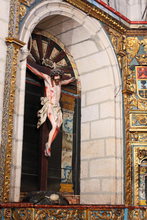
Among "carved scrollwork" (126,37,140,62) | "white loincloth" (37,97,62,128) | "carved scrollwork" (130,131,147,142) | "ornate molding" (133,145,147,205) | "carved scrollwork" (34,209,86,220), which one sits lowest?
"carved scrollwork" (34,209,86,220)

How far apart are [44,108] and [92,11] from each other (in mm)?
2426

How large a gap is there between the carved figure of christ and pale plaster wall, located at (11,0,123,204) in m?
1.08

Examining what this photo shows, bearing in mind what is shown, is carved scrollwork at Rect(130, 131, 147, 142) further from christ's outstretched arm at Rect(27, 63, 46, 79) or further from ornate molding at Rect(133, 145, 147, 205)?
christ's outstretched arm at Rect(27, 63, 46, 79)

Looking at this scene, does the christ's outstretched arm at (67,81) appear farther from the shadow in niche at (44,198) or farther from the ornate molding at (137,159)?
the shadow in niche at (44,198)

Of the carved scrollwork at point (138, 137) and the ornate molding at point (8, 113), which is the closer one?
the ornate molding at point (8, 113)

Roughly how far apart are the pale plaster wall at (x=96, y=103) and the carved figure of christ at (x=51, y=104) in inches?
42.6

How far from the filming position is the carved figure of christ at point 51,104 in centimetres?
762

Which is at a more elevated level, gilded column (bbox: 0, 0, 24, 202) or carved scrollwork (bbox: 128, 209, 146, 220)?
gilded column (bbox: 0, 0, 24, 202)

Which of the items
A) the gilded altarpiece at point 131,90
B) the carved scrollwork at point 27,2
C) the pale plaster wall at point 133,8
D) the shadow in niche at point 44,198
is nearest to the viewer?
the shadow in niche at point 44,198

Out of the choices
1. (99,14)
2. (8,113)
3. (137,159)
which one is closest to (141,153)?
(137,159)

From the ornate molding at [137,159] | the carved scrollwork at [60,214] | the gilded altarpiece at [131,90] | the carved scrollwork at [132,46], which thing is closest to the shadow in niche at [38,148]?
the carved scrollwork at [60,214]

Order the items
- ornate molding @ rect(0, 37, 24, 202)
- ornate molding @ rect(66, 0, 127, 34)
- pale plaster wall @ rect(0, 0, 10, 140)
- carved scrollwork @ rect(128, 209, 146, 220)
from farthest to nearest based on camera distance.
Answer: ornate molding @ rect(66, 0, 127, 34) → carved scrollwork @ rect(128, 209, 146, 220) → pale plaster wall @ rect(0, 0, 10, 140) → ornate molding @ rect(0, 37, 24, 202)

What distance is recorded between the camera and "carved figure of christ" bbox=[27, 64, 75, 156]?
7625mm

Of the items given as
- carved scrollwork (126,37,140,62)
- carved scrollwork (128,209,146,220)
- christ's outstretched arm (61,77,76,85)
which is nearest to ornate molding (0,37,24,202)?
christ's outstretched arm (61,77,76,85)
